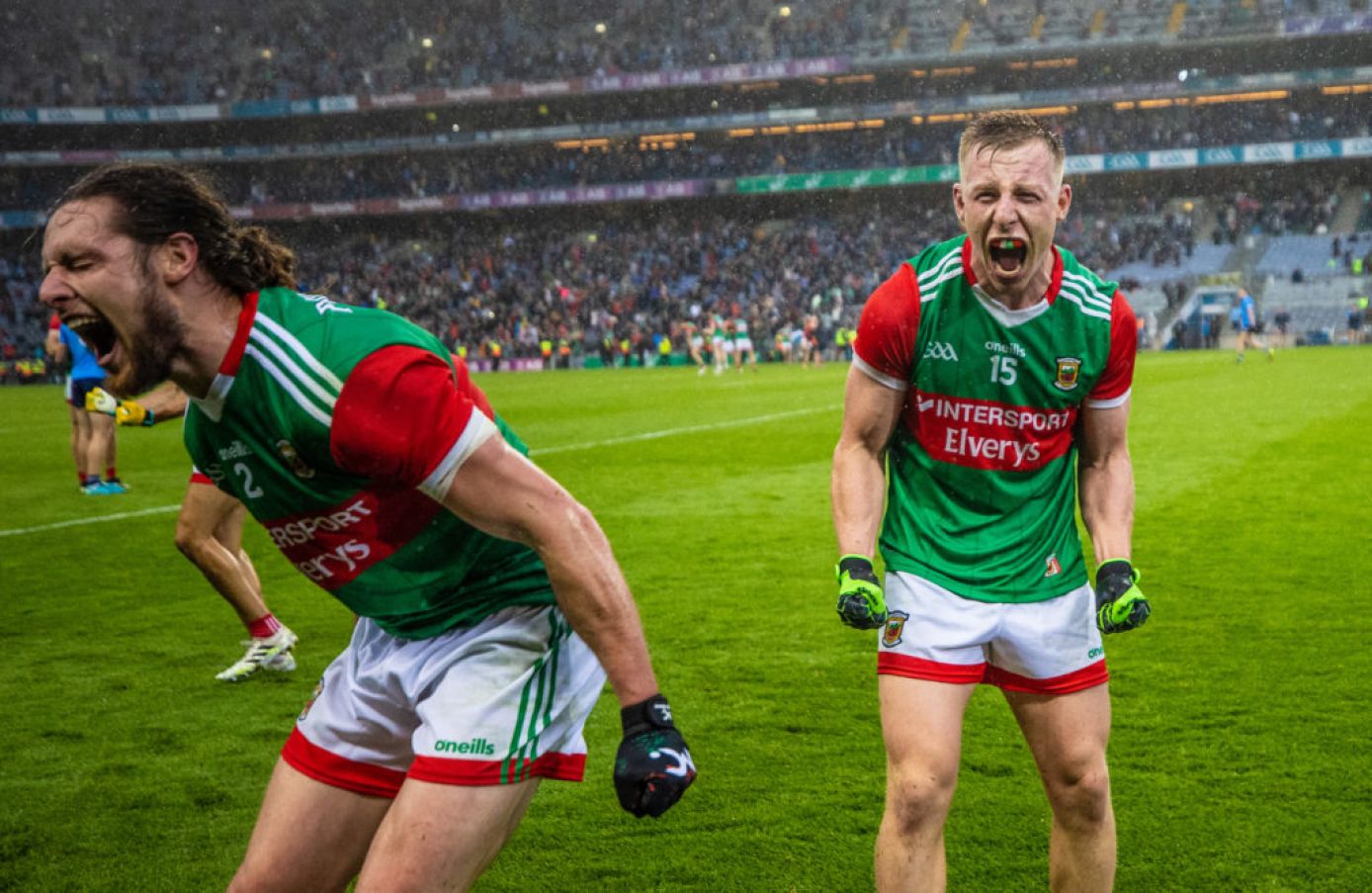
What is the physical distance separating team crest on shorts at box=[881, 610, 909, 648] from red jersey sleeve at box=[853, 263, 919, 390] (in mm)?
594

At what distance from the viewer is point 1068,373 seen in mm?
3348

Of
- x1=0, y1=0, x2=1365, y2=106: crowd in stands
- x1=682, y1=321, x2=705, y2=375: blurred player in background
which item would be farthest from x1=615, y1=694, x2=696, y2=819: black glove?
x1=0, y1=0, x2=1365, y2=106: crowd in stands

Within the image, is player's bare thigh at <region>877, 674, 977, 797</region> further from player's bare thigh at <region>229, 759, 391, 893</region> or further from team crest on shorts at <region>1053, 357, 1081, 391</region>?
player's bare thigh at <region>229, 759, 391, 893</region>

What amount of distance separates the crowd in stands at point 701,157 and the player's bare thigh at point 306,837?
52.8 m

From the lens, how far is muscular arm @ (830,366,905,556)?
11.3ft

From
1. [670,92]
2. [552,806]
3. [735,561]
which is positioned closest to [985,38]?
[670,92]

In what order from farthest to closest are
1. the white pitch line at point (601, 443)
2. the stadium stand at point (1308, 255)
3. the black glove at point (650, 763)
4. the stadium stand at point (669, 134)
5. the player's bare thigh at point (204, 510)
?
the stadium stand at point (669, 134), the stadium stand at point (1308, 255), the white pitch line at point (601, 443), the player's bare thigh at point (204, 510), the black glove at point (650, 763)

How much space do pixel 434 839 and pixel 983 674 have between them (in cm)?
154

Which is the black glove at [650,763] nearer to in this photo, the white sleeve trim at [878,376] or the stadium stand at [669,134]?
the white sleeve trim at [878,376]

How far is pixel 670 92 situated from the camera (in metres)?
59.4

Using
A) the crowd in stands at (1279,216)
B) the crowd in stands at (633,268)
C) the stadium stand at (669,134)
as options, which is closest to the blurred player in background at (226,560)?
the crowd in stands at (633,268)

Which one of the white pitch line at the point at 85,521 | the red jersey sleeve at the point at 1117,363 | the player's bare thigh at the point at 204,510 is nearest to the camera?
the red jersey sleeve at the point at 1117,363

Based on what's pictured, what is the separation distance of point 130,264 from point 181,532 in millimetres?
4330

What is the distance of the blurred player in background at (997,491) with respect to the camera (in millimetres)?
3209
